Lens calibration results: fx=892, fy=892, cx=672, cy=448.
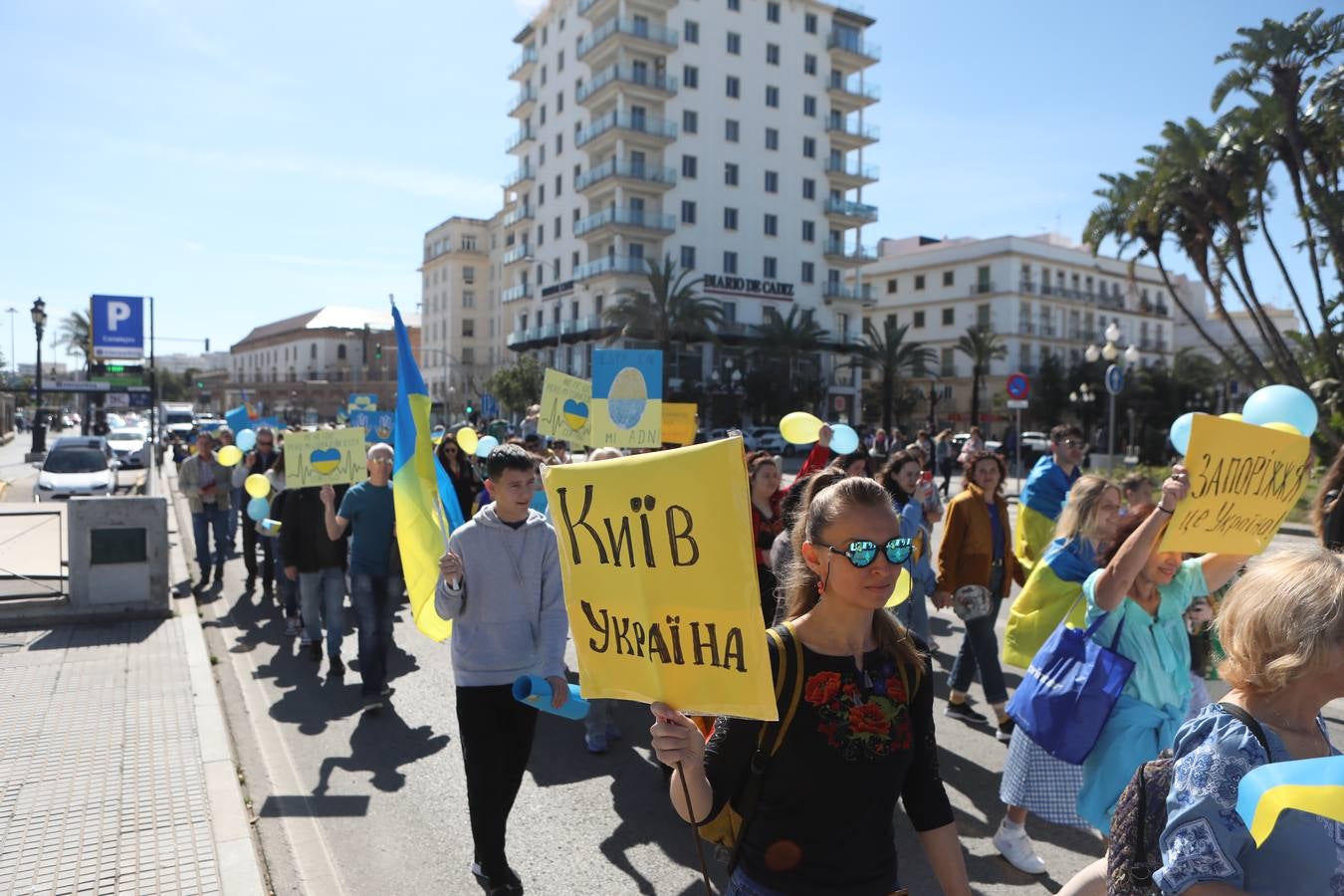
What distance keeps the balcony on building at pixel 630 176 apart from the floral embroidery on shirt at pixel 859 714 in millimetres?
54818

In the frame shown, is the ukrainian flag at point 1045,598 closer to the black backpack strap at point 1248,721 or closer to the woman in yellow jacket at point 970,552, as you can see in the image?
the woman in yellow jacket at point 970,552

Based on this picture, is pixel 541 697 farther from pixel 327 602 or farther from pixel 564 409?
pixel 564 409

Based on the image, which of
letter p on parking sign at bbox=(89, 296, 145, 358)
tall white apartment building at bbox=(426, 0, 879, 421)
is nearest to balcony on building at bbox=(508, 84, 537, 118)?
tall white apartment building at bbox=(426, 0, 879, 421)

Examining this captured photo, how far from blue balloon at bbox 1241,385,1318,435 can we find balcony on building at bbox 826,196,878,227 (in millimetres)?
59394

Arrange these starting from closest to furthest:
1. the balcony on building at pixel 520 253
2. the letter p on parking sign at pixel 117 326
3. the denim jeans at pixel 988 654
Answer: the denim jeans at pixel 988 654
the letter p on parking sign at pixel 117 326
the balcony on building at pixel 520 253

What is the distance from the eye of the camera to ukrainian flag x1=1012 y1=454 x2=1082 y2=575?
620 cm

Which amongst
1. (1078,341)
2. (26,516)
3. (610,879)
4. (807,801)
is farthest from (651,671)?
(1078,341)

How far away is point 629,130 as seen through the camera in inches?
2147

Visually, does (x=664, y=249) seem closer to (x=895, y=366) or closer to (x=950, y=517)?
(x=895, y=366)

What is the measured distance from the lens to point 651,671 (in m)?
2.19

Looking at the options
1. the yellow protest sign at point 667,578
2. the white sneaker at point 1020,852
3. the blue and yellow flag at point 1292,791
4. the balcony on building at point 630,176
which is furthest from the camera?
the balcony on building at point 630,176

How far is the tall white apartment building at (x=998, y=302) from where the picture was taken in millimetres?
68438

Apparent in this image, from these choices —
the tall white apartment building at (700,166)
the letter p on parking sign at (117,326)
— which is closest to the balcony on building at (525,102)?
the tall white apartment building at (700,166)

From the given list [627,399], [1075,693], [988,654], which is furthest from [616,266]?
[1075,693]
